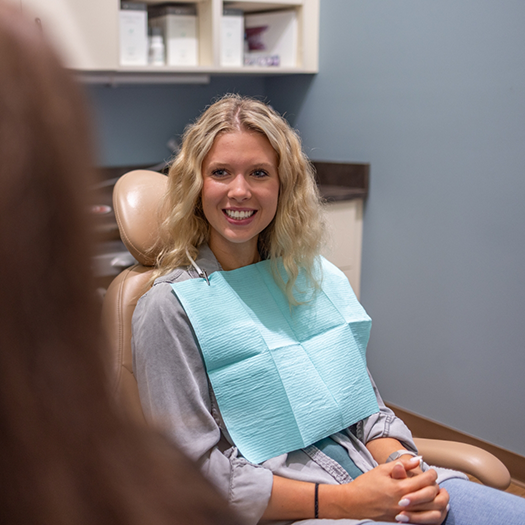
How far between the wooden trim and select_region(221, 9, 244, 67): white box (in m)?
1.66

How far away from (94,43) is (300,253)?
128 cm

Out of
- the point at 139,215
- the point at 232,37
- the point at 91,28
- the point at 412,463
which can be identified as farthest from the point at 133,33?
the point at 412,463

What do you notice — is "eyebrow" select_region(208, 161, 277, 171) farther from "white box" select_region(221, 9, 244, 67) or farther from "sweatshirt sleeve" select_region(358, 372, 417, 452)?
"white box" select_region(221, 9, 244, 67)

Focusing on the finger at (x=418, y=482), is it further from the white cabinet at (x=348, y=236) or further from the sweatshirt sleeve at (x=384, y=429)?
the white cabinet at (x=348, y=236)

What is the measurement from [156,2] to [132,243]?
1.42 meters

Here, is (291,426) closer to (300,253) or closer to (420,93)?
(300,253)

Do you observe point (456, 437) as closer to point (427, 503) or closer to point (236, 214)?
point (427, 503)

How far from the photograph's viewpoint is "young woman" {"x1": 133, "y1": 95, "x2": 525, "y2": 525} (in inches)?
44.6

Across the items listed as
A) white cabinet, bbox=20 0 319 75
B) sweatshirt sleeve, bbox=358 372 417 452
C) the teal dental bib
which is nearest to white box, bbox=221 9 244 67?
white cabinet, bbox=20 0 319 75

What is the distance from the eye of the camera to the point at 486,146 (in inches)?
82.5

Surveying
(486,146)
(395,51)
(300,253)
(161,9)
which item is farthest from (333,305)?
(161,9)

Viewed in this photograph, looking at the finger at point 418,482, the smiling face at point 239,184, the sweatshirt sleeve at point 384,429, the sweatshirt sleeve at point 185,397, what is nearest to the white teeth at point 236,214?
the smiling face at point 239,184

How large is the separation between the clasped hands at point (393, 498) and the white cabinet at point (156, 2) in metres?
1.49

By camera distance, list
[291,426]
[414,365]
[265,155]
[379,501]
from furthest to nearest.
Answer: [414,365]
[265,155]
[291,426]
[379,501]
